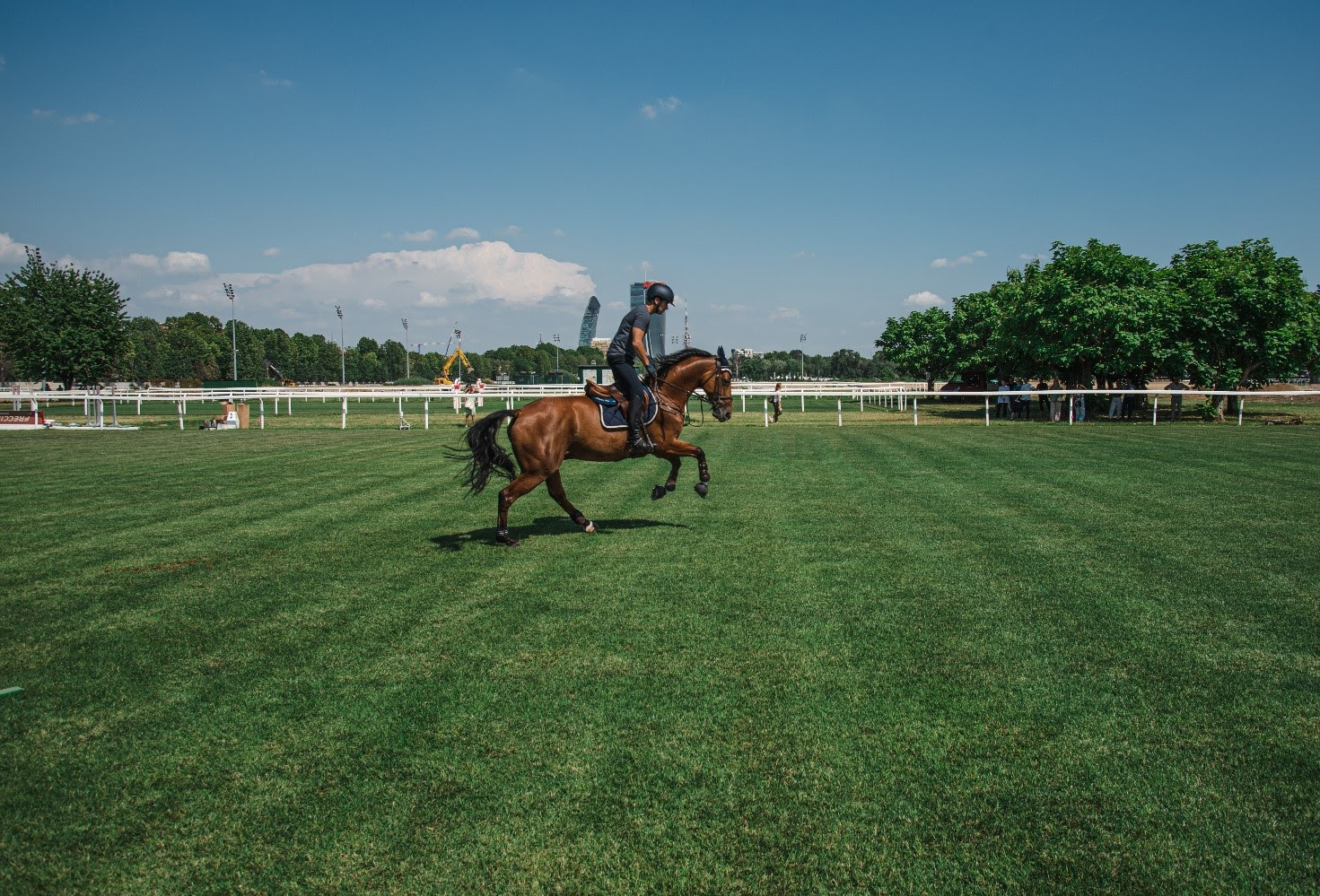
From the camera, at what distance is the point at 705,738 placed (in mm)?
4641

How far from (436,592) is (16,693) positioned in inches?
126

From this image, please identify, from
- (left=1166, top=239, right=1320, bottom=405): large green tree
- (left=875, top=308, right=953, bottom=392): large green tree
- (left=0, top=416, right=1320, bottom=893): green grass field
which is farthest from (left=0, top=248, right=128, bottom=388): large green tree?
(left=875, top=308, right=953, bottom=392): large green tree

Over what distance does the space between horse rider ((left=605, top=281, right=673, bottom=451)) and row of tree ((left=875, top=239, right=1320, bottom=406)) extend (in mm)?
33068

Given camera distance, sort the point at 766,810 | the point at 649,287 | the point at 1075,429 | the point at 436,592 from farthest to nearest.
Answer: the point at 1075,429 → the point at 649,287 → the point at 436,592 → the point at 766,810

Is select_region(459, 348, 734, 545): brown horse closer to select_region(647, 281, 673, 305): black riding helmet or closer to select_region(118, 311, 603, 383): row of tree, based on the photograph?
select_region(647, 281, 673, 305): black riding helmet

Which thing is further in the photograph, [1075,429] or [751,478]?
[1075,429]

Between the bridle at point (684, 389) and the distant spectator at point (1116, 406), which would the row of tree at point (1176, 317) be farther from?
the bridle at point (684, 389)

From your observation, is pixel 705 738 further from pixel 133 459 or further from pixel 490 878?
pixel 133 459

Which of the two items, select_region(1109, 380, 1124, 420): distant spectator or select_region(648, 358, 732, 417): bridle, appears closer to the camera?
select_region(648, 358, 732, 417): bridle

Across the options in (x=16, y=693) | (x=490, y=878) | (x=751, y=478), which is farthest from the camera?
(x=751, y=478)

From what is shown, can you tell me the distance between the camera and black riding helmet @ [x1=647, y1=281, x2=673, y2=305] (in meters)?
10.6

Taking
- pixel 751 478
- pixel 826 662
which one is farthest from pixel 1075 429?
pixel 826 662

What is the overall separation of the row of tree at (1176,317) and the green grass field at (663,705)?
2978cm

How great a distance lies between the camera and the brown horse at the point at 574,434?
1011 centimetres
